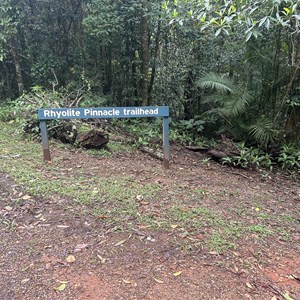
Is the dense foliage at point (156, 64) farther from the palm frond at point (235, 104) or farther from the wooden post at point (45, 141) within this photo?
the wooden post at point (45, 141)

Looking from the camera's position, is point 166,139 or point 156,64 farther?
point 156,64

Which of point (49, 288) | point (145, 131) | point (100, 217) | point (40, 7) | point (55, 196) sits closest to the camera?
point (49, 288)

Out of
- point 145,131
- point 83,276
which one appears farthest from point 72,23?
point 83,276

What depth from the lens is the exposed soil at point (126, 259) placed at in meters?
2.26

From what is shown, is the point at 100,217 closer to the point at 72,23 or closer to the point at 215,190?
the point at 215,190

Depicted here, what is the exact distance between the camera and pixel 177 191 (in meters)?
4.18

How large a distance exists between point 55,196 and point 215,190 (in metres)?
2.16

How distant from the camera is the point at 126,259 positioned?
260 centimetres

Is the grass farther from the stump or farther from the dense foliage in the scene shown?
the dense foliage

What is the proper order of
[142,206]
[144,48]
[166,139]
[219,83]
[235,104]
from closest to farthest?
1. [142,206]
2. [166,139]
3. [235,104]
4. [219,83]
5. [144,48]

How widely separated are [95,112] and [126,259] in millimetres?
2773

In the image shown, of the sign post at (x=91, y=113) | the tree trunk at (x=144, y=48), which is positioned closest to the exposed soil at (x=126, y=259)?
the sign post at (x=91, y=113)

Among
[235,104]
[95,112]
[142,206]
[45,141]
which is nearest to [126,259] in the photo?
[142,206]

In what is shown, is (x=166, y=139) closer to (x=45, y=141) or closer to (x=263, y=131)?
(x=45, y=141)
